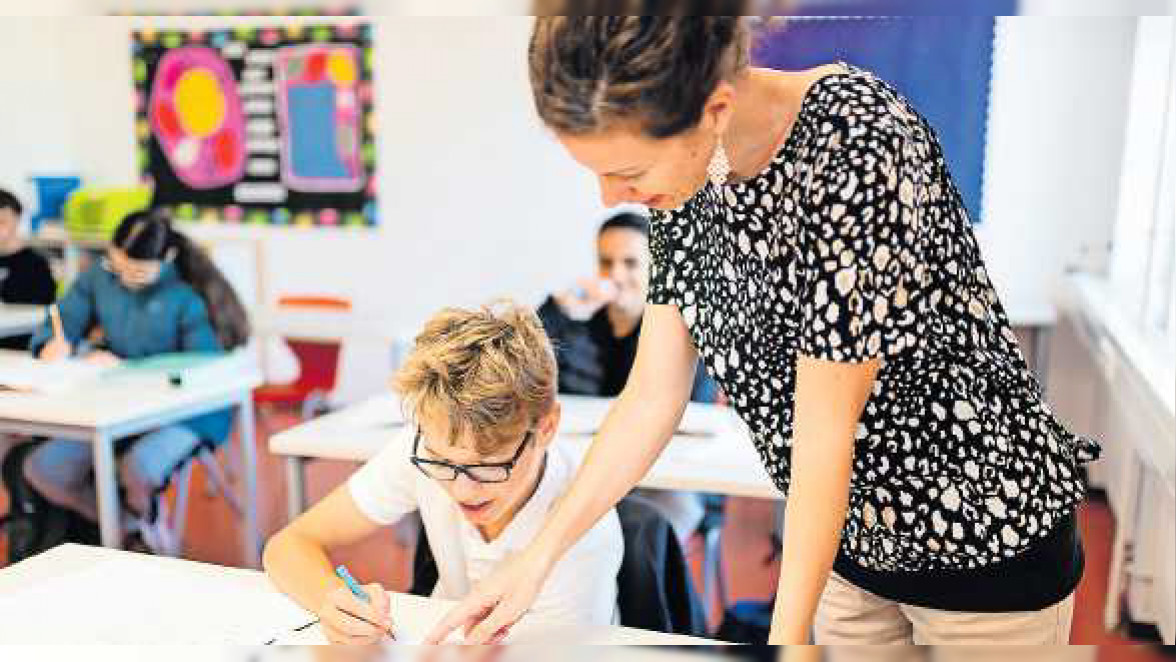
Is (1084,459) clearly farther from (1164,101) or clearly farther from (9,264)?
(1164,101)

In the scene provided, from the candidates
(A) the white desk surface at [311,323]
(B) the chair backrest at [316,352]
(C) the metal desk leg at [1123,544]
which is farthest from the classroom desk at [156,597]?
(A) the white desk surface at [311,323]

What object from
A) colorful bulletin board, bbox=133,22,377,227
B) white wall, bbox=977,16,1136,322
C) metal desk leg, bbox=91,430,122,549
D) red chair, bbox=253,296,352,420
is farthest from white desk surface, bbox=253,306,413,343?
Answer: white wall, bbox=977,16,1136,322

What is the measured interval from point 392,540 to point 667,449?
38.3 inches

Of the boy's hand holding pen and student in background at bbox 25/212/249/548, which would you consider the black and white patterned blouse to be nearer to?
the boy's hand holding pen

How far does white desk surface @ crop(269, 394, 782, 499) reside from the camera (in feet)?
5.08

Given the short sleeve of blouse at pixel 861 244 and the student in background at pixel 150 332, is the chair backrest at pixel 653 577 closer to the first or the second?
the short sleeve of blouse at pixel 861 244

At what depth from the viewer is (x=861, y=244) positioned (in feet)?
1.68

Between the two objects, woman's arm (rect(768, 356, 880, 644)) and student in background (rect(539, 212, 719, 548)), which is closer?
woman's arm (rect(768, 356, 880, 644))

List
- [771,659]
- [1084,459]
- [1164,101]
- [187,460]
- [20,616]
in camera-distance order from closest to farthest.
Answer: [771,659]
[1084,459]
[20,616]
[187,460]
[1164,101]

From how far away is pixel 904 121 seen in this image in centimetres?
55

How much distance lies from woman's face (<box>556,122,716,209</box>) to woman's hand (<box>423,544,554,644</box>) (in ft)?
1.14

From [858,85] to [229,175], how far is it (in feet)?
10.5

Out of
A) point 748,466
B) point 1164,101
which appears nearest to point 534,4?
point 748,466

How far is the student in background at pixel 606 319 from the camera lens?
6.84ft
